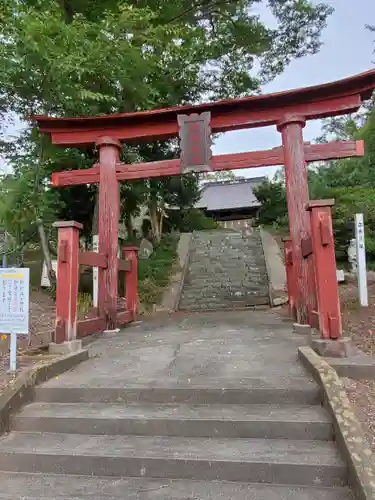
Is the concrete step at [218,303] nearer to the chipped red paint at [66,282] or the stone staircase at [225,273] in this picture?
the stone staircase at [225,273]

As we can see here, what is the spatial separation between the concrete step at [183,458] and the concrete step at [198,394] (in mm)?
385

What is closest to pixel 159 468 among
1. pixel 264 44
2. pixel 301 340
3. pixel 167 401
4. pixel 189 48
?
pixel 167 401

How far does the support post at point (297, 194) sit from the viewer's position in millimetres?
5398

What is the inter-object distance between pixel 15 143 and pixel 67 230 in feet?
15.1

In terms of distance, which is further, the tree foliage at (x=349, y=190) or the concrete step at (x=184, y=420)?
the tree foliage at (x=349, y=190)

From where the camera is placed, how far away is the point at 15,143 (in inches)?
309

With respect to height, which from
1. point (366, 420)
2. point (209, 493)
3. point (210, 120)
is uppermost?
point (210, 120)

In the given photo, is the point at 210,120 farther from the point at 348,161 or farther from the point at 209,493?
the point at 348,161

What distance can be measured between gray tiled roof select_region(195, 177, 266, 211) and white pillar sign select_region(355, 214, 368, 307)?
800 inches

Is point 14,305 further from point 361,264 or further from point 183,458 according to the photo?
point 361,264

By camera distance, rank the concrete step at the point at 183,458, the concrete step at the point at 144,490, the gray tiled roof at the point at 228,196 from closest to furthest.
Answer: the concrete step at the point at 144,490, the concrete step at the point at 183,458, the gray tiled roof at the point at 228,196

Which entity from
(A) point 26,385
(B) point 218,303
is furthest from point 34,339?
(B) point 218,303

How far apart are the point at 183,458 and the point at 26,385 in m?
1.48

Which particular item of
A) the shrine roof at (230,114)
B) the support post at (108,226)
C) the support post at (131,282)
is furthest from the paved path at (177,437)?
the shrine roof at (230,114)
